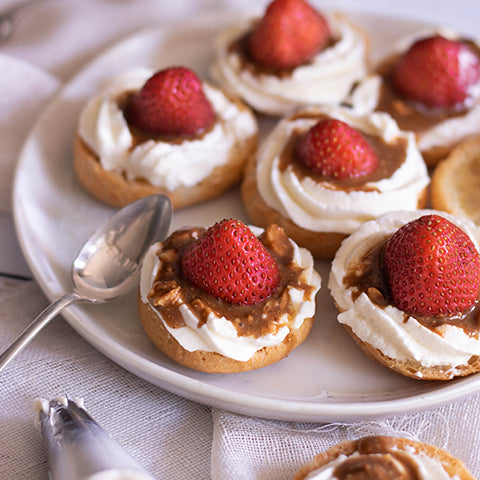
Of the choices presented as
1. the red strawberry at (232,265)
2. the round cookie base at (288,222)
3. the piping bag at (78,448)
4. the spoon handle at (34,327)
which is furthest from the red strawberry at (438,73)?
the piping bag at (78,448)

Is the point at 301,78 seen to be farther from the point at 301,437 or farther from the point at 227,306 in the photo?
the point at 301,437

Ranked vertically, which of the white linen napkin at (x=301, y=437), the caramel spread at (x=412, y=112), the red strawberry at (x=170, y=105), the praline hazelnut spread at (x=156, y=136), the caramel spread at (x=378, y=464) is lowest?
the white linen napkin at (x=301, y=437)

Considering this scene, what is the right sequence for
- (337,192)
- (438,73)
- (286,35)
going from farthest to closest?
(286,35), (438,73), (337,192)

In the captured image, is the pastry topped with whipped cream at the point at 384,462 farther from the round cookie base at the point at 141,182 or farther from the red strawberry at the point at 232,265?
the round cookie base at the point at 141,182

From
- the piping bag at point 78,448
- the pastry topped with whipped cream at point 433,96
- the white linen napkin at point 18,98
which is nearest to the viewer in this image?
the piping bag at point 78,448

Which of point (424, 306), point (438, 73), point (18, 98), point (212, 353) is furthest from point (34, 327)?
point (438, 73)

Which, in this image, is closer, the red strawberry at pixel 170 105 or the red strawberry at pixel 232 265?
the red strawberry at pixel 232 265

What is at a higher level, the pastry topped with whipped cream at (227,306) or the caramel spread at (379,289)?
the pastry topped with whipped cream at (227,306)
